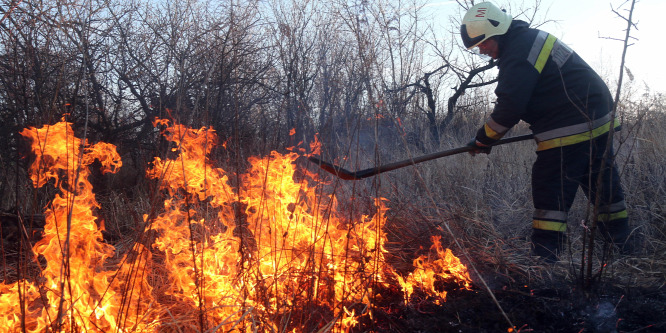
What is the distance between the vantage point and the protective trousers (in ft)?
10.9

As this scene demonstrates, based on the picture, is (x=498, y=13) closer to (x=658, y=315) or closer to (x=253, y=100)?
(x=658, y=315)

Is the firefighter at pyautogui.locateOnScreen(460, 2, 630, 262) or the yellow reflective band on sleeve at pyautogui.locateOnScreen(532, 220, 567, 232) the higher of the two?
the firefighter at pyautogui.locateOnScreen(460, 2, 630, 262)

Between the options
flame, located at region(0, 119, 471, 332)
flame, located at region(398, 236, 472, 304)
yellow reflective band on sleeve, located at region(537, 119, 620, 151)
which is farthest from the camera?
yellow reflective band on sleeve, located at region(537, 119, 620, 151)

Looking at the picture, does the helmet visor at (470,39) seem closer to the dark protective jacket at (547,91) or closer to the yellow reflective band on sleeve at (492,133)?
the dark protective jacket at (547,91)

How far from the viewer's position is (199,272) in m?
2.67

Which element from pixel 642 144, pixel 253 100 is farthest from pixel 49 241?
pixel 642 144

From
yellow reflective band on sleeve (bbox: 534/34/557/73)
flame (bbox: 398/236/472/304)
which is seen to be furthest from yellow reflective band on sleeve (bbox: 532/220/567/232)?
yellow reflective band on sleeve (bbox: 534/34/557/73)

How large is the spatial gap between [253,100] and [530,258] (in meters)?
5.83

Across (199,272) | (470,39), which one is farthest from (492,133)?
(199,272)

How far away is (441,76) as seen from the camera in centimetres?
998

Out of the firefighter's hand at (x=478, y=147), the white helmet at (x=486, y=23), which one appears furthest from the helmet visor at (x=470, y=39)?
the firefighter's hand at (x=478, y=147)

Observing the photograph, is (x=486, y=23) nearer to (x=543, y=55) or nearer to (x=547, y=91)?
(x=543, y=55)

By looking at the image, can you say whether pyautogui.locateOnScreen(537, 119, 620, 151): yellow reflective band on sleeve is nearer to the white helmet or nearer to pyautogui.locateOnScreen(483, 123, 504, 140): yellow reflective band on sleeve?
pyautogui.locateOnScreen(483, 123, 504, 140): yellow reflective band on sleeve

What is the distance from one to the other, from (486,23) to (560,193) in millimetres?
1498
